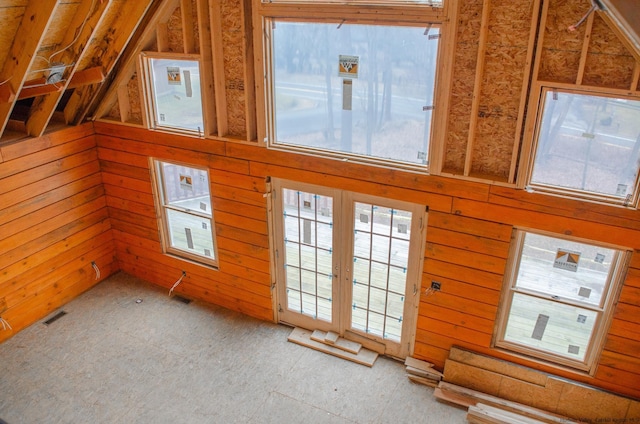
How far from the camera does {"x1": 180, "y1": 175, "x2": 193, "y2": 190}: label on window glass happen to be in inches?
209

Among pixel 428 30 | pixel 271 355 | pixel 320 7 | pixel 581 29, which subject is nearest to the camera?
pixel 581 29

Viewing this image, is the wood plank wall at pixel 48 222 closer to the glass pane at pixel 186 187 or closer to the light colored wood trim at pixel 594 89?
the glass pane at pixel 186 187

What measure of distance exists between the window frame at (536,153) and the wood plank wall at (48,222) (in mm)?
4475

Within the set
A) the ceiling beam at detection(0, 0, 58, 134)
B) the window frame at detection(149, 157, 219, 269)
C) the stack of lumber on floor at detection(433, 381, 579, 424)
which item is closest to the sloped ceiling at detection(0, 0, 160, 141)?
the ceiling beam at detection(0, 0, 58, 134)

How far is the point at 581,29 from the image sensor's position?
3213 mm

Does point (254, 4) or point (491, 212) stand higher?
point (254, 4)

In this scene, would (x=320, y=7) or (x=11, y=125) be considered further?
(x=11, y=125)

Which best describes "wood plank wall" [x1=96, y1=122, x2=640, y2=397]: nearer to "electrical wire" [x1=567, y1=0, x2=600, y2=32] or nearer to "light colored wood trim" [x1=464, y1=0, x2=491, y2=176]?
"light colored wood trim" [x1=464, y1=0, x2=491, y2=176]

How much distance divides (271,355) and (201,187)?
188cm

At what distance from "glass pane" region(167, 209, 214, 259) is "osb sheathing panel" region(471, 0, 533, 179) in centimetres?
297

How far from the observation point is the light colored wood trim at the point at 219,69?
4312 mm

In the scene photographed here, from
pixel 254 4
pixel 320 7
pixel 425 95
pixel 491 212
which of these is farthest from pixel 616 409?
pixel 254 4

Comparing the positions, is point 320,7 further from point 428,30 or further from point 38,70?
point 38,70

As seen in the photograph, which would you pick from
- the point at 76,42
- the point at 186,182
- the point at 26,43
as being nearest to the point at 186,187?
the point at 186,182
